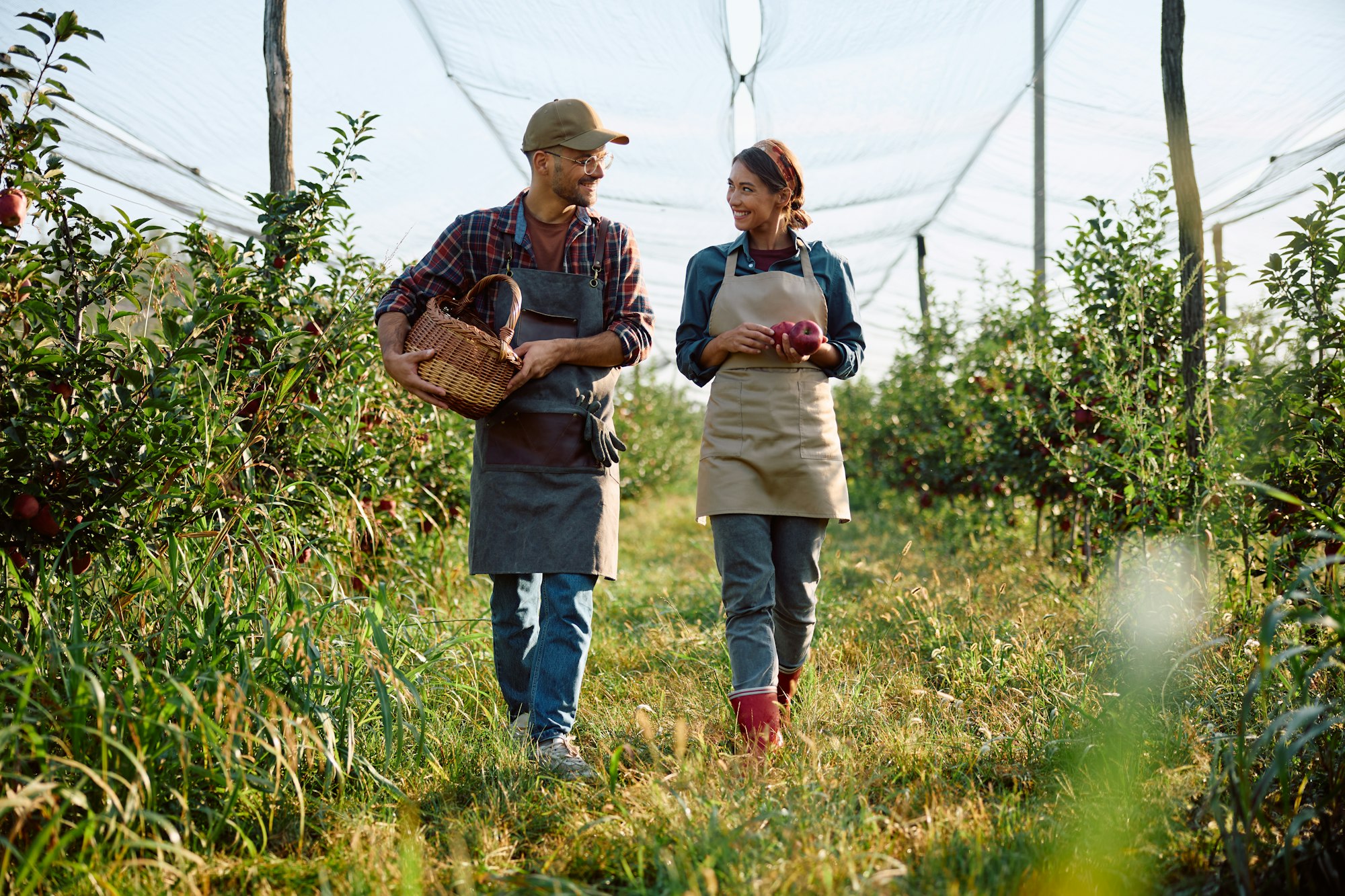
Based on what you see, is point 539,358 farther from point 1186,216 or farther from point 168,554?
point 1186,216

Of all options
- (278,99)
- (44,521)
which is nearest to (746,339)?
(44,521)

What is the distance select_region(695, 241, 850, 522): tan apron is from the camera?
2.33 metres

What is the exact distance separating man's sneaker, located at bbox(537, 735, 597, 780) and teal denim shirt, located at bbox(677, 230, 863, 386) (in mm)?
945

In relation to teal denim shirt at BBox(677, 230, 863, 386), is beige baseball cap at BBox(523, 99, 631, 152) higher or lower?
higher

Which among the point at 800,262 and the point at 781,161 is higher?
the point at 781,161

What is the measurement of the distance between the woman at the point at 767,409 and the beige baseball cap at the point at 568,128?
365 mm

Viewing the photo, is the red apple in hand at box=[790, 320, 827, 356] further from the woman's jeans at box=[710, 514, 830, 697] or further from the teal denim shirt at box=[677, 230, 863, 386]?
the woman's jeans at box=[710, 514, 830, 697]

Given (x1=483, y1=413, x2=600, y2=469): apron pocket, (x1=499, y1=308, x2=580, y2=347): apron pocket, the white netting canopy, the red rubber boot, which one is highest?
the white netting canopy

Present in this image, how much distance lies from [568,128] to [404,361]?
0.68 metres

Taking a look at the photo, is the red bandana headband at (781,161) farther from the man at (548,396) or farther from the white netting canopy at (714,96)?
the white netting canopy at (714,96)

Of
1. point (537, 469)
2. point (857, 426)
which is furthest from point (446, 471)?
point (857, 426)

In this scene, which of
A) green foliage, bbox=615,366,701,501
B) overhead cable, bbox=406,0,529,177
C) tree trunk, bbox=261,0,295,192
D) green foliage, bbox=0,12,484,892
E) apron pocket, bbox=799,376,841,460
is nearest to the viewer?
green foliage, bbox=0,12,484,892

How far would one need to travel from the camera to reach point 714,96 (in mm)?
5352

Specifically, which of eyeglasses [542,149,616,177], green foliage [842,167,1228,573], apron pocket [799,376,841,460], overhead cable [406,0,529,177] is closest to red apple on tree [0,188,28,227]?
eyeglasses [542,149,616,177]
